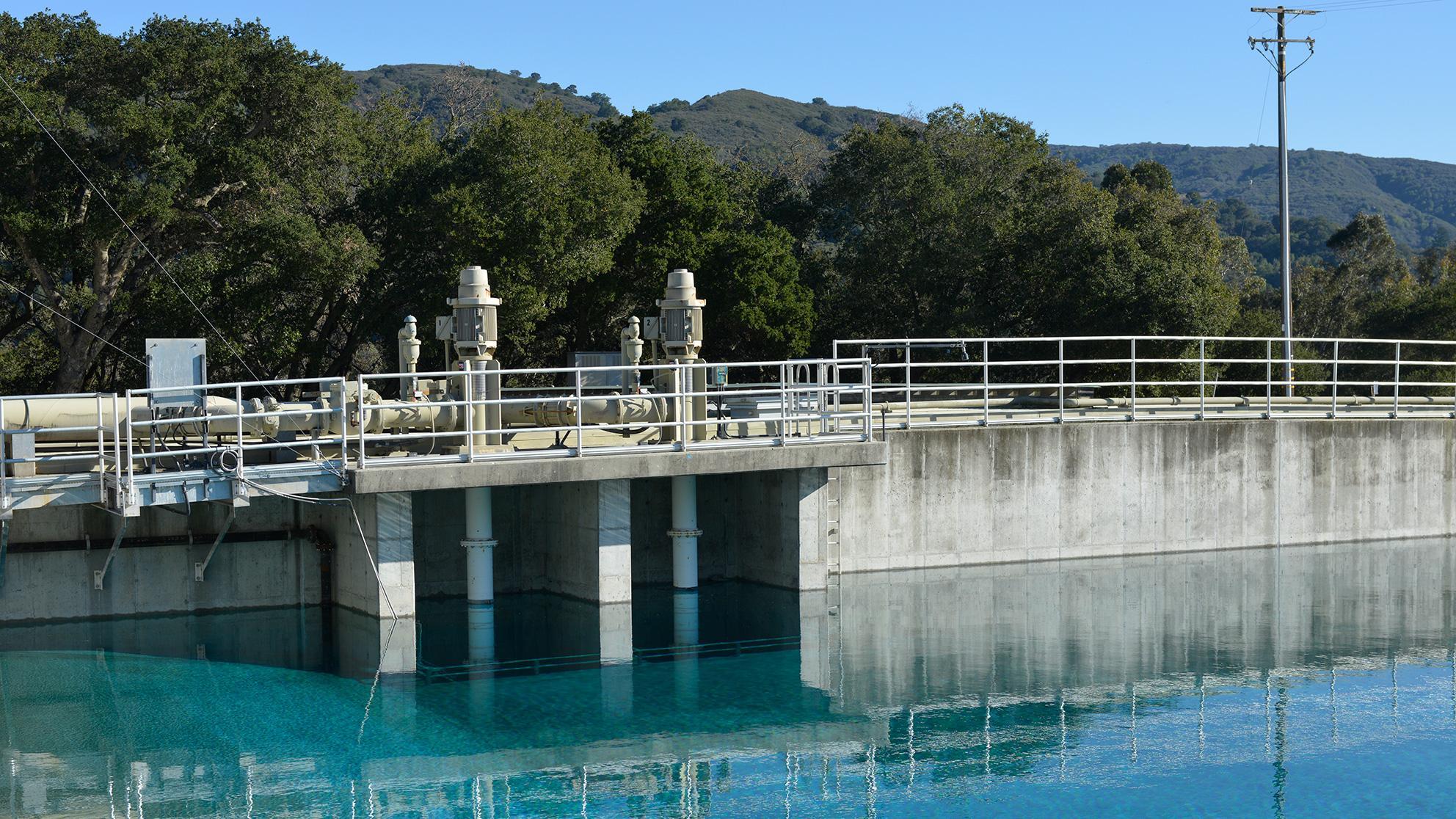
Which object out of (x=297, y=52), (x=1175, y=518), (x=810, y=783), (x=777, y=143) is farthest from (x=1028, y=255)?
(x=777, y=143)

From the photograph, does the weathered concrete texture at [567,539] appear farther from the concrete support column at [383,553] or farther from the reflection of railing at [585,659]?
the concrete support column at [383,553]

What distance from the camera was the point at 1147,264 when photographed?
3731cm

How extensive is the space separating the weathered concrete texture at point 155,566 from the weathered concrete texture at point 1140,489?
8.75 m

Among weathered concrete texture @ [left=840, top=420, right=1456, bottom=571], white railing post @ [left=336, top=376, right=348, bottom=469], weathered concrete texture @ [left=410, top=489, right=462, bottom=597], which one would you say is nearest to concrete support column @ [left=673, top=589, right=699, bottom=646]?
weathered concrete texture @ [left=840, top=420, right=1456, bottom=571]

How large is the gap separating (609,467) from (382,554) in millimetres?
3261

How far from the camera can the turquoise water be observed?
13820 millimetres

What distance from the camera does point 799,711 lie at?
16891 millimetres

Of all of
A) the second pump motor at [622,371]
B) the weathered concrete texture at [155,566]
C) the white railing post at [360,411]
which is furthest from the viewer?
the second pump motor at [622,371]

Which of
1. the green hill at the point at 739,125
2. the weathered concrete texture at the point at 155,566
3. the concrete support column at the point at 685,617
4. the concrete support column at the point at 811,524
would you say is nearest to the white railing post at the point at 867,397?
the concrete support column at the point at 811,524

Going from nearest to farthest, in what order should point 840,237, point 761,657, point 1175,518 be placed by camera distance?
point 761,657 → point 1175,518 → point 840,237

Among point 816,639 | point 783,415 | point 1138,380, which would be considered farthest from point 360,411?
point 1138,380

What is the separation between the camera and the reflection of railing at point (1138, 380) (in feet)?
82.6

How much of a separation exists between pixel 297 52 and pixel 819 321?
56.8ft

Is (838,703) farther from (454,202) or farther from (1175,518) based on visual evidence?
(454,202)
